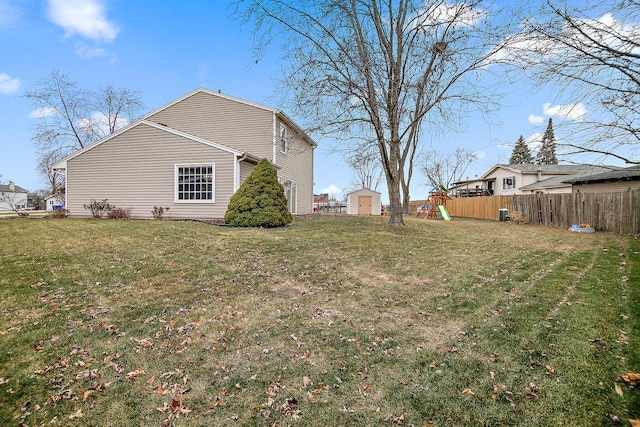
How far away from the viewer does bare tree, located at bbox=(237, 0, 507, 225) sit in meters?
10.1

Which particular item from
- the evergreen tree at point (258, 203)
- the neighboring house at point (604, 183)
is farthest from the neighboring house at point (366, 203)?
the evergreen tree at point (258, 203)

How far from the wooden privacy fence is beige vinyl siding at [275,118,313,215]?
13.5m

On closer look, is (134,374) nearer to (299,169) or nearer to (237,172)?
(237,172)

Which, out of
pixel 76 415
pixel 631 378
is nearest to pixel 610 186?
pixel 631 378

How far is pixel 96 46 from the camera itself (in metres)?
13.6

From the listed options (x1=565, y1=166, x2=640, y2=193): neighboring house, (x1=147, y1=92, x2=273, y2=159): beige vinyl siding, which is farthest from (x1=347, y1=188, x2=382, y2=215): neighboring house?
(x1=147, y1=92, x2=273, y2=159): beige vinyl siding

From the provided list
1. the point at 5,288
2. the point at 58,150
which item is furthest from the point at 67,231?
the point at 58,150

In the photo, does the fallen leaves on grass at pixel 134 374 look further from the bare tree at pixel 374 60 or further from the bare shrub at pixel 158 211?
the bare shrub at pixel 158 211

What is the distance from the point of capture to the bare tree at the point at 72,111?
75.8 ft

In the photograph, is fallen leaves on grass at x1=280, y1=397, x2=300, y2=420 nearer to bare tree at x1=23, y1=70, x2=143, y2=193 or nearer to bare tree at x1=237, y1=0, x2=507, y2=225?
bare tree at x1=237, y1=0, x2=507, y2=225

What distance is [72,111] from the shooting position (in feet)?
80.1

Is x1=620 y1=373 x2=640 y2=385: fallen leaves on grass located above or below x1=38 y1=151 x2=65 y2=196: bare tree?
below

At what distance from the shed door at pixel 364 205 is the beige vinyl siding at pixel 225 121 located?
20.0 metres

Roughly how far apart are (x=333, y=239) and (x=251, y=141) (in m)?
9.42
